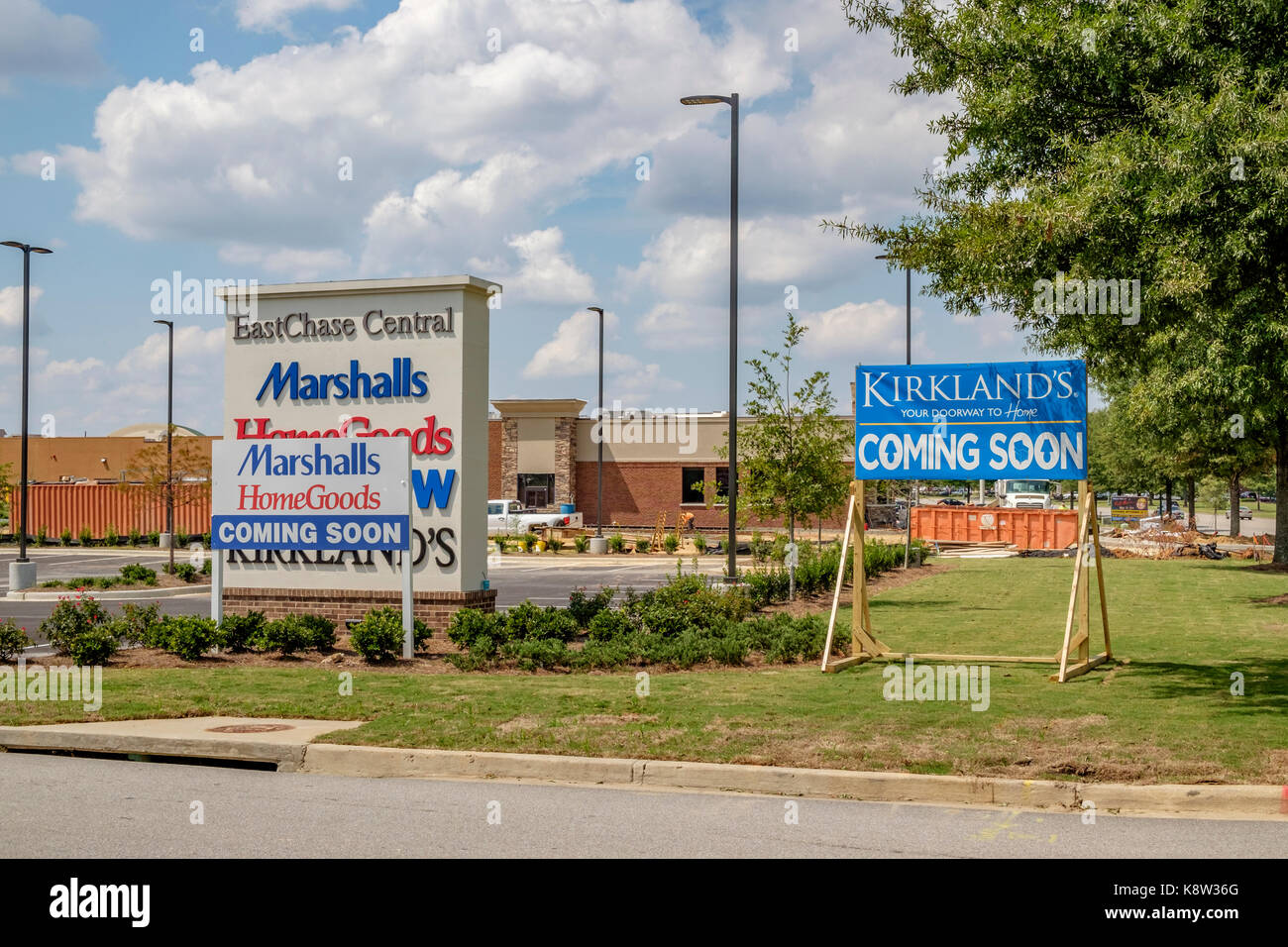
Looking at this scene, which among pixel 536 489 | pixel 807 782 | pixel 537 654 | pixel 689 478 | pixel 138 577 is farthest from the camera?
pixel 536 489

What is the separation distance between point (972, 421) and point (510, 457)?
44.4m

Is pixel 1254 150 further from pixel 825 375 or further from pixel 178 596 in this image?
pixel 178 596

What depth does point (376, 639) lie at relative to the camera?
13383 mm

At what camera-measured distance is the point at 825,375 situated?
20.7 metres

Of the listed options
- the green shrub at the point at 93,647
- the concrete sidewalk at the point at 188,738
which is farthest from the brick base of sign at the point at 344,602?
the concrete sidewalk at the point at 188,738

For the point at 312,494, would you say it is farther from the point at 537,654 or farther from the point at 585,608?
the point at 537,654

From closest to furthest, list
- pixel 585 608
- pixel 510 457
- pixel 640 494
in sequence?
pixel 585 608 → pixel 640 494 → pixel 510 457

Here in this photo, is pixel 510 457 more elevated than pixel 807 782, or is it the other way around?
pixel 510 457

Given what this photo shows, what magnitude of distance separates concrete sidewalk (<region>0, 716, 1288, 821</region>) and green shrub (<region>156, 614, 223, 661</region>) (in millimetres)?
3427

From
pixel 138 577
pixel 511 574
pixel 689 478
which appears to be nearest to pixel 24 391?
pixel 138 577

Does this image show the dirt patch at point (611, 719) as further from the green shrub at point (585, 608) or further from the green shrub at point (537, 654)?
the green shrub at point (585, 608)

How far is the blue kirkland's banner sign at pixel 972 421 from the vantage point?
12898 millimetres

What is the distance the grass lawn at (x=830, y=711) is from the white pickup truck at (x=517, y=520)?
32.2 meters

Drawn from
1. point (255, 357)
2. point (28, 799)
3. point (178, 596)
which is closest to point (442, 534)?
point (255, 357)
